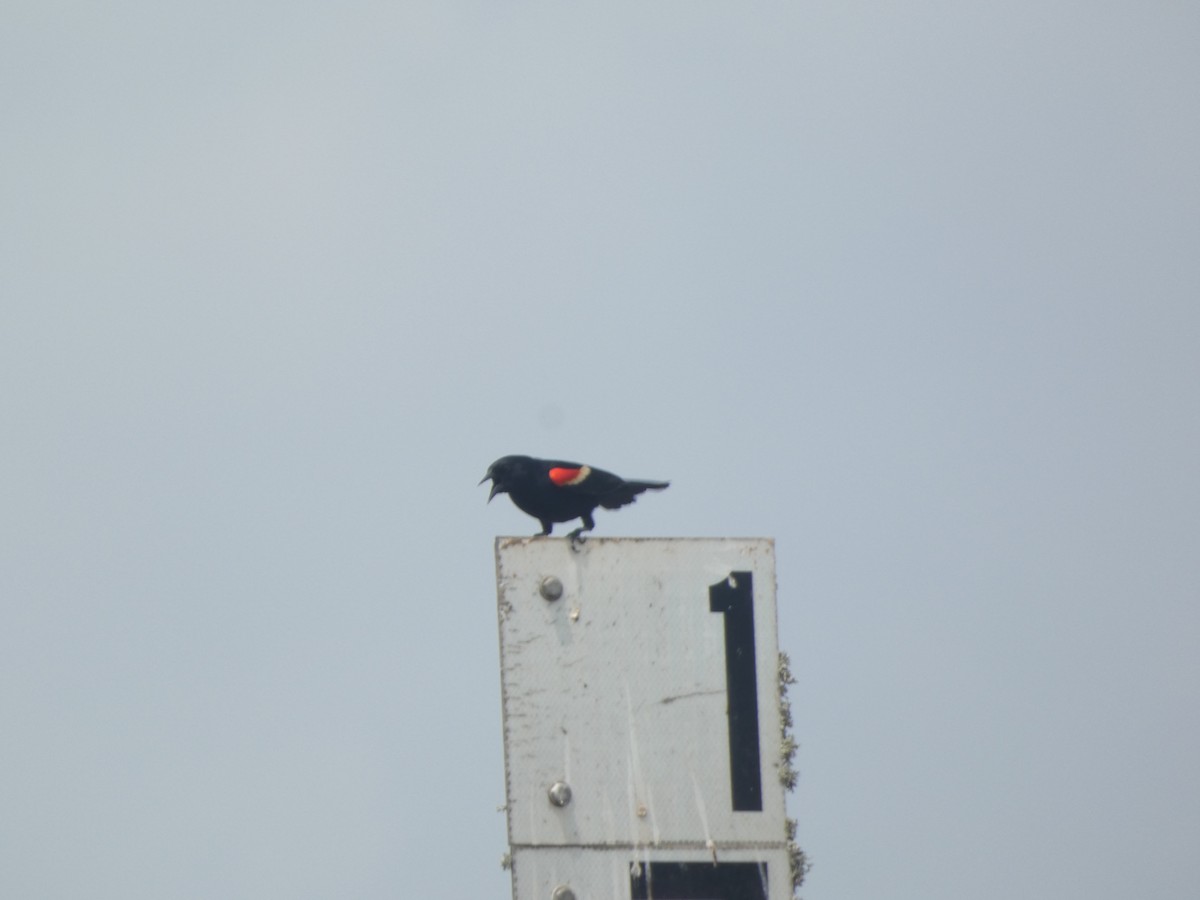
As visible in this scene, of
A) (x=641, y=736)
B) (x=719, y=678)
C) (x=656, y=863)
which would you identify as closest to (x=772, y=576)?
(x=719, y=678)

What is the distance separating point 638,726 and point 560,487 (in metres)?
4.55

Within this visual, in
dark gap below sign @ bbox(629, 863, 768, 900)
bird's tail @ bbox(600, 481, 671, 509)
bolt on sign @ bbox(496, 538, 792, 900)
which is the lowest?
dark gap below sign @ bbox(629, 863, 768, 900)

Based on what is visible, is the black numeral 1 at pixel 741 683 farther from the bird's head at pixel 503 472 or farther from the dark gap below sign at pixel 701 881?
the bird's head at pixel 503 472

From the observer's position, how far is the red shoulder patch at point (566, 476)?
7.20 m

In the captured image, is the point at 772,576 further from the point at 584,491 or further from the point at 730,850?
the point at 584,491

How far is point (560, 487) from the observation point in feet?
23.7

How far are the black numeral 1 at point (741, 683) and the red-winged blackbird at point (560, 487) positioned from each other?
4.41 m

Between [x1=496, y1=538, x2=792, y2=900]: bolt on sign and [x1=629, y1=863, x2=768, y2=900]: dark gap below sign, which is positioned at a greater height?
[x1=496, y1=538, x2=792, y2=900]: bolt on sign

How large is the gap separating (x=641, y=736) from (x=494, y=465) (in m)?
4.90

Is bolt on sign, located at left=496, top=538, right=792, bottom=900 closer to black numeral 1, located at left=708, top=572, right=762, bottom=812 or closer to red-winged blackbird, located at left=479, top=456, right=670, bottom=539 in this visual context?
black numeral 1, located at left=708, top=572, right=762, bottom=812

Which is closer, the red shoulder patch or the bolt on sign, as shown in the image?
the bolt on sign

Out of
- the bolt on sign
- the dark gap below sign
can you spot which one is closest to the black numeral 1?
the bolt on sign

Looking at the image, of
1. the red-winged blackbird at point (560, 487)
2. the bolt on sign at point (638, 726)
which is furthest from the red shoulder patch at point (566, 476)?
the bolt on sign at point (638, 726)

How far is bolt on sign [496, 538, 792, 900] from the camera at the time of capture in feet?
8.64
